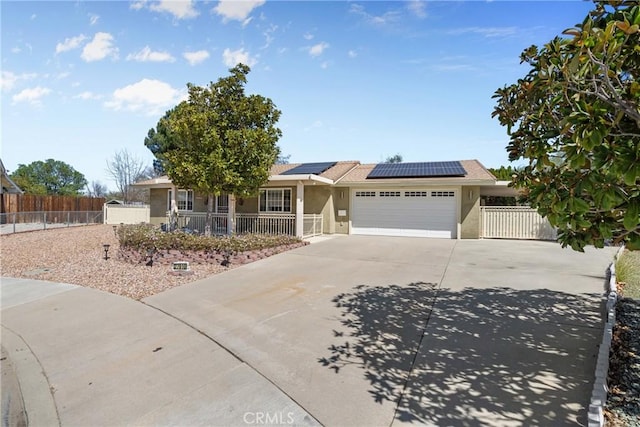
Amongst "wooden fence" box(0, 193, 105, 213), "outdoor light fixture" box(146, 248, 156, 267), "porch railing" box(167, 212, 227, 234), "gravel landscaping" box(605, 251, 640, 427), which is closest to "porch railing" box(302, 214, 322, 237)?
"porch railing" box(167, 212, 227, 234)

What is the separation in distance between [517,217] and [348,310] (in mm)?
12541

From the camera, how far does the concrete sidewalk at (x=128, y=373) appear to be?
3.16 metres

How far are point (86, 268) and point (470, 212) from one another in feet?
47.0

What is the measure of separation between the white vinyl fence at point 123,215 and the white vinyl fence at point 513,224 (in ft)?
72.7

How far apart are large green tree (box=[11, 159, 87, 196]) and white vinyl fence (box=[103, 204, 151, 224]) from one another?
4844 centimetres

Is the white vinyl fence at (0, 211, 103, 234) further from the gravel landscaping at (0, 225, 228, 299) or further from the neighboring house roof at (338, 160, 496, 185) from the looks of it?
the neighboring house roof at (338, 160, 496, 185)

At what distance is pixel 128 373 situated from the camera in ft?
12.9

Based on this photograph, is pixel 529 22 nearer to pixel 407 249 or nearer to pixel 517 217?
pixel 407 249

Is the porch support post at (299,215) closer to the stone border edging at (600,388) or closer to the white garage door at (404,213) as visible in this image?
the white garage door at (404,213)

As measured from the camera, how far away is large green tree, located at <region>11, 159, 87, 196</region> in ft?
208

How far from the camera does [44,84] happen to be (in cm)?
1008

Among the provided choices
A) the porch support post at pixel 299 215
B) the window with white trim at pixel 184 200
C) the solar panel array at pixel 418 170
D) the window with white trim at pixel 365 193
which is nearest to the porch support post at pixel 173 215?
the window with white trim at pixel 184 200

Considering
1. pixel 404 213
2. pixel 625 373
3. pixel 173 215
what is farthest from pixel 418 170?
pixel 625 373

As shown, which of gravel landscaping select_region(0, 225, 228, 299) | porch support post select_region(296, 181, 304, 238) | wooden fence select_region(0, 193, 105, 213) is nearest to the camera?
gravel landscaping select_region(0, 225, 228, 299)
